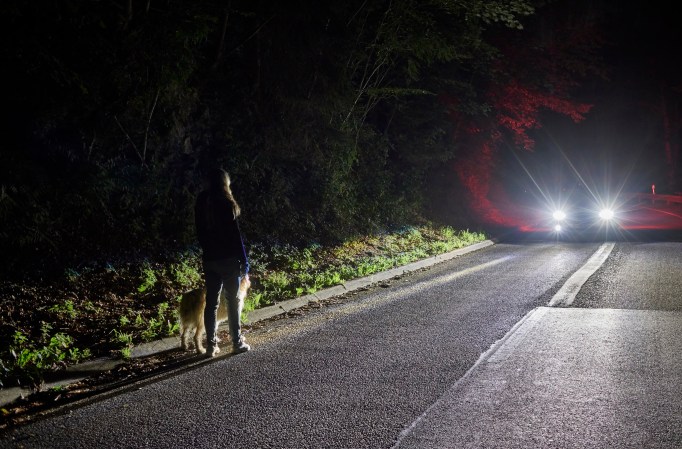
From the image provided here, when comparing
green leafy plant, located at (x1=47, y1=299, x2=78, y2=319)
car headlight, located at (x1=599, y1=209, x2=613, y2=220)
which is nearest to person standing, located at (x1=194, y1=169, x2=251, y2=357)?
green leafy plant, located at (x1=47, y1=299, x2=78, y2=319)

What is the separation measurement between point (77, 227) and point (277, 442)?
6998 mm

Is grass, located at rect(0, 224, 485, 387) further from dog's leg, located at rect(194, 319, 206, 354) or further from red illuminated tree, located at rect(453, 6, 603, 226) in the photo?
red illuminated tree, located at rect(453, 6, 603, 226)

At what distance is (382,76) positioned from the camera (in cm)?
1797

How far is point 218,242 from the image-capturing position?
561 centimetres

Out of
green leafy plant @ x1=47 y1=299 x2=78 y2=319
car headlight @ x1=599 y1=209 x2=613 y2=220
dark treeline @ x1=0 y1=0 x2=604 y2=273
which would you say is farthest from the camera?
car headlight @ x1=599 y1=209 x2=613 y2=220

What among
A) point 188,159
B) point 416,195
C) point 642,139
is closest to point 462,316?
point 188,159

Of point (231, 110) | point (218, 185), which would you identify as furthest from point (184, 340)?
point (231, 110)

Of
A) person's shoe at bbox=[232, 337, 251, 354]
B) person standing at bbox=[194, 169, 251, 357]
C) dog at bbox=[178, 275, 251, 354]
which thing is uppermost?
person standing at bbox=[194, 169, 251, 357]

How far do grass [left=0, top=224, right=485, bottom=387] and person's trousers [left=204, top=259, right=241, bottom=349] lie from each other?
98 centimetres

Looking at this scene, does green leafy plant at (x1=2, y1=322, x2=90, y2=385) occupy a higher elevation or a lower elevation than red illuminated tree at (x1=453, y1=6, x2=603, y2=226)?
lower

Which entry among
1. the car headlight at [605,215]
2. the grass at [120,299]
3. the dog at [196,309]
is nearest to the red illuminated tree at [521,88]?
the car headlight at [605,215]

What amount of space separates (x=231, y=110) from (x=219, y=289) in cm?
837

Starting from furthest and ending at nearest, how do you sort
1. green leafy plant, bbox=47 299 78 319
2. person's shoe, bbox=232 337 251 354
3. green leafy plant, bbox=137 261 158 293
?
green leafy plant, bbox=137 261 158 293, green leafy plant, bbox=47 299 78 319, person's shoe, bbox=232 337 251 354

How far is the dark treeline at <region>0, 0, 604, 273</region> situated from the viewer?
9.07 metres
